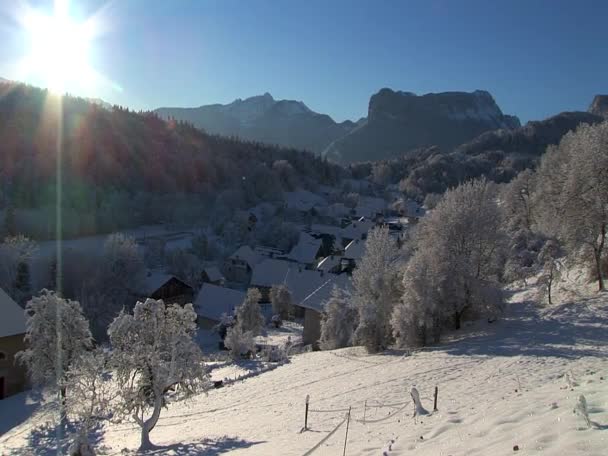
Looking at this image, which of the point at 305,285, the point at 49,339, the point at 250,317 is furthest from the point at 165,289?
the point at 49,339

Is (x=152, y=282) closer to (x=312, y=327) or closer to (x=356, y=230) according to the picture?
(x=312, y=327)

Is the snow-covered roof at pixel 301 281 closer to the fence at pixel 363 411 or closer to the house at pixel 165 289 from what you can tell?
the house at pixel 165 289

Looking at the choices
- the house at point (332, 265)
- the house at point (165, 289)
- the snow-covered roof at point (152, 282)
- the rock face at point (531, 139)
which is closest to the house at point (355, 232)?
the house at point (332, 265)

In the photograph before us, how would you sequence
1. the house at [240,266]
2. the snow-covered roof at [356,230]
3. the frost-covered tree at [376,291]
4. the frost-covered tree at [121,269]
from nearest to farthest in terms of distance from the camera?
the frost-covered tree at [376,291] < the frost-covered tree at [121,269] < the house at [240,266] < the snow-covered roof at [356,230]

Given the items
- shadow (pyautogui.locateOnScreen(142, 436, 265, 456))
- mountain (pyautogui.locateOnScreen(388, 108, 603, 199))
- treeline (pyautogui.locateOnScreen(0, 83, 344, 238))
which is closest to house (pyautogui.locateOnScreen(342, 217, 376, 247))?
treeline (pyautogui.locateOnScreen(0, 83, 344, 238))

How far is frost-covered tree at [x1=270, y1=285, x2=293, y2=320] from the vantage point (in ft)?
148

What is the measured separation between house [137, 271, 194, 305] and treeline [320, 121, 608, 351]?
25.7 metres

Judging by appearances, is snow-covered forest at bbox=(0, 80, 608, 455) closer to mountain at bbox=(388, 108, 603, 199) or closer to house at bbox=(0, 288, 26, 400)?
house at bbox=(0, 288, 26, 400)

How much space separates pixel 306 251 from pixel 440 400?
2257 inches

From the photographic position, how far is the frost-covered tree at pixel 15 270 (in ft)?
140

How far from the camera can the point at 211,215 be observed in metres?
96.4

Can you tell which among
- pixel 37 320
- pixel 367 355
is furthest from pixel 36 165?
pixel 367 355

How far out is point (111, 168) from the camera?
106 m

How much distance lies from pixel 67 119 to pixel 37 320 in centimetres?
11131
